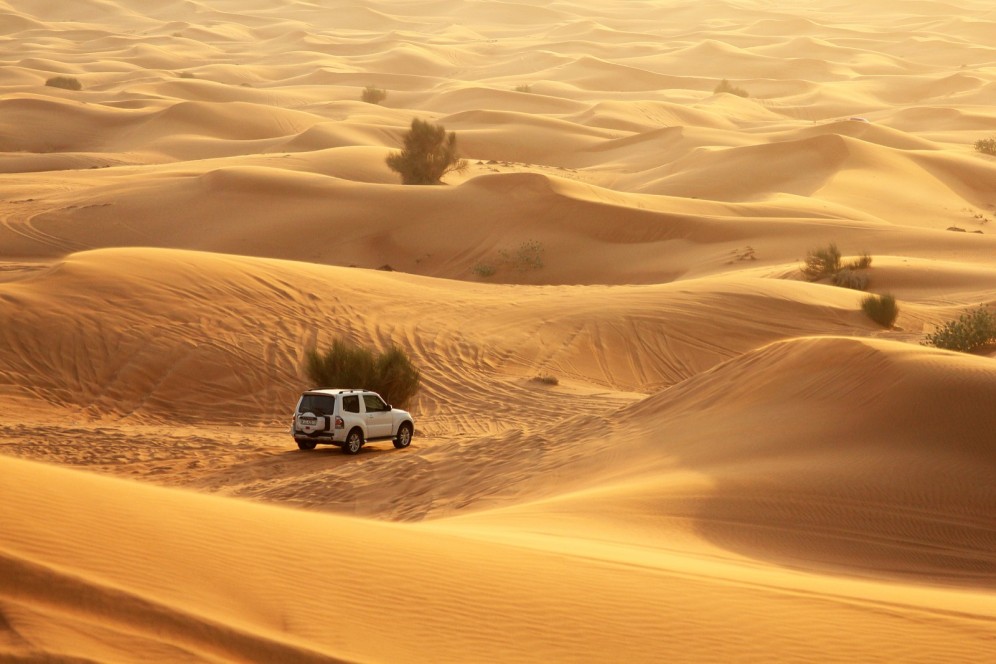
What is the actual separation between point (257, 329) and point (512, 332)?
4.67 m

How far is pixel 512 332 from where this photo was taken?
21.2m

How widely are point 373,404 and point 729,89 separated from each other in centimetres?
7474

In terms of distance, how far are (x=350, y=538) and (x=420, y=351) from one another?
12828 mm

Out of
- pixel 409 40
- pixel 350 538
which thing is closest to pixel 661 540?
pixel 350 538

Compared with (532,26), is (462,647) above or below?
Answer: below

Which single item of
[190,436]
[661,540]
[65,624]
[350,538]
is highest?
[65,624]

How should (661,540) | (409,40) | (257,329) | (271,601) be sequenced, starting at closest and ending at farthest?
(271,601) → (661,540) → (257,329) → (409,40)

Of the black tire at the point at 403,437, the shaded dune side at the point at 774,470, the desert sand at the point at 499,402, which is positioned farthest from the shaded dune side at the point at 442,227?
the shaded dune side at the point at 774,470

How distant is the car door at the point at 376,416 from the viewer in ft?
50.5

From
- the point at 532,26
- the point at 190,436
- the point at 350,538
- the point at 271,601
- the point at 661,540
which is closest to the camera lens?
the point at 271,601

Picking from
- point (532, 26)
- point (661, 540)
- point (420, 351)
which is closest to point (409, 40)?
point (532, 26)

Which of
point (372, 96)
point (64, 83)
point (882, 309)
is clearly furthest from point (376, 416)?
point (64, 83)

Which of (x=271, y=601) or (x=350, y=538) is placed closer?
(x=271, y=601)

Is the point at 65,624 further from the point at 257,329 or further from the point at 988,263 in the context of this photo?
the point at 988,263
